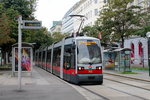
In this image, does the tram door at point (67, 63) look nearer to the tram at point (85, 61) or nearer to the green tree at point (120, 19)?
the tram at point (85, 61)

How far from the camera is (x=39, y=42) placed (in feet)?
223

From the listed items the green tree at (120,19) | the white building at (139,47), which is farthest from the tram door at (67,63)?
the white building at (139,47)

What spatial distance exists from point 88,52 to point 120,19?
2061 centimetres

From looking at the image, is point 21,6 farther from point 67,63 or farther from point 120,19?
point 67,63

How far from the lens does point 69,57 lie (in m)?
18.1

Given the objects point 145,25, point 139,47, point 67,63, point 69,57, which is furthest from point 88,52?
point 139,47

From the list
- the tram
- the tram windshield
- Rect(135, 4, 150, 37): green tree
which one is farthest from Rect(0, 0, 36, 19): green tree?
the tram windshield

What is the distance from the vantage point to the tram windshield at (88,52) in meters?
16.9

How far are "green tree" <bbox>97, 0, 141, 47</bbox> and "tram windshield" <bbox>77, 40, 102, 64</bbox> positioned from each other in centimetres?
1909

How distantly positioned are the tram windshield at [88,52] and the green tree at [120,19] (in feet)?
62.6

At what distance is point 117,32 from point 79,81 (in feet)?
70.3

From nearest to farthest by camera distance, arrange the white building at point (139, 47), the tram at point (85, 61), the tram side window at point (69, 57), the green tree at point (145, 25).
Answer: the tram at point (85, 61) < the tram side window at point (69, 57) < the green tree at point (145, 25) < the white building at point (139, 47)

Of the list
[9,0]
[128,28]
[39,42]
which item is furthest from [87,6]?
[9,0]

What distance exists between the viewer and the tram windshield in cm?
1691
